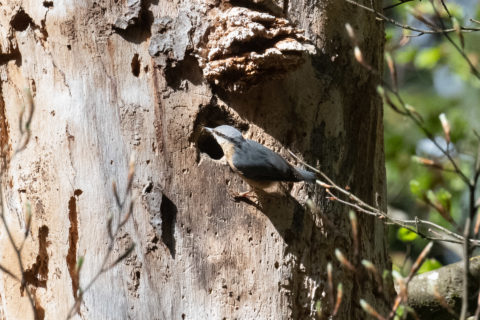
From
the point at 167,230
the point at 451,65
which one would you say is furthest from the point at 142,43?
the point at 451,65

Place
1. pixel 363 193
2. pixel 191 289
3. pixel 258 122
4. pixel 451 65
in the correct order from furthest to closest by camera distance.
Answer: pixel 451 65 < pixel 363 193 < pixel 258 122 < pixel 191 289

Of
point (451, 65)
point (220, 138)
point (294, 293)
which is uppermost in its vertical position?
point (451, 65)

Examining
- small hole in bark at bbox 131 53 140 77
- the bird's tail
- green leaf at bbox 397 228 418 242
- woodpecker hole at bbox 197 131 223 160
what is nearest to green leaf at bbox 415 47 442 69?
green leaf at bbox 397 228 418 242

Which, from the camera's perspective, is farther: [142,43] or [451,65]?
[451,65]

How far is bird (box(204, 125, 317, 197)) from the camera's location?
7.07ft

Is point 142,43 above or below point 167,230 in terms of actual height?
above

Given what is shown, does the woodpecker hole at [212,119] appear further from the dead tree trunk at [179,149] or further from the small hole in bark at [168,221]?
the small hole in bark at [168,221]

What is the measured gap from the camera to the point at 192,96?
7.24 ft

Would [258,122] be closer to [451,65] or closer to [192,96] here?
[192,96]

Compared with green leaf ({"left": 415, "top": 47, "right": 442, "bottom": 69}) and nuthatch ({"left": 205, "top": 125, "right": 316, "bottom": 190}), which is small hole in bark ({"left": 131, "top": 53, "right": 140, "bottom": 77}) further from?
green leaf ({"left": 415, "top": 47, "right": 442, "bottom": 69})

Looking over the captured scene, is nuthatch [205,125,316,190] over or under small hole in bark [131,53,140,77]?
under

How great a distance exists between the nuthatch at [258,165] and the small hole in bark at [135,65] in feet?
1.13

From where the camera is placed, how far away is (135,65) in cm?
221

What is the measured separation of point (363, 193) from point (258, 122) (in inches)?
21.6
